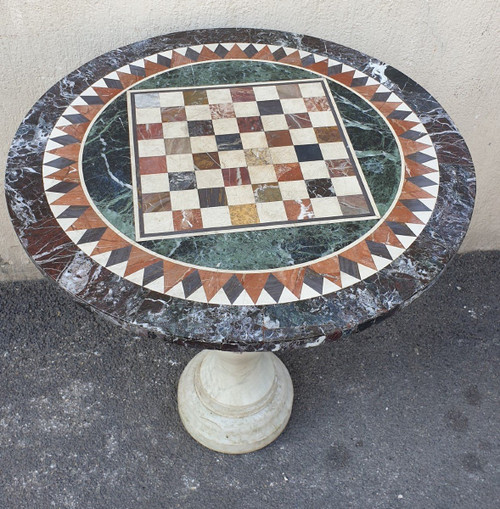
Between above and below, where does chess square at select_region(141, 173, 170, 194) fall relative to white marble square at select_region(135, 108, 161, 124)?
below

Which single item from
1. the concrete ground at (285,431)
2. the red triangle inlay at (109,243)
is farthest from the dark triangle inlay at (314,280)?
the concrete ground at (285,431)

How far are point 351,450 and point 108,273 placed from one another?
156 centimetres

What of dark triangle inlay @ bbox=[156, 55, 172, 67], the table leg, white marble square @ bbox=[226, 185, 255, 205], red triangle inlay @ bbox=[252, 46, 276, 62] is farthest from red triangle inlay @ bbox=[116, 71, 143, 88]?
the table leg

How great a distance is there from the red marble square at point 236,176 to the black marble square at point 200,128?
0.21m

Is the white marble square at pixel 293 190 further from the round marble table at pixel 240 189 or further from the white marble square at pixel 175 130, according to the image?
the white marble square at pixel 175 130

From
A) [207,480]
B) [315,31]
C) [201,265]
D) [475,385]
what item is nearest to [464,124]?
[315,31]

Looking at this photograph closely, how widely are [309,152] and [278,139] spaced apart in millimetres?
127

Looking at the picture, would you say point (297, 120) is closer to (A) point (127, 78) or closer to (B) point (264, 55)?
(B) point (264, 55)

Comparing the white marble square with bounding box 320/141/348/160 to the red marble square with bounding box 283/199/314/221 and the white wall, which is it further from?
the white wall

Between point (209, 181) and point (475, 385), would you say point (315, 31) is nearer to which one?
point (209, 181)

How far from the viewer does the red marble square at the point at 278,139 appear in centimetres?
214

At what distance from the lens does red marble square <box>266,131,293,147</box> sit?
2137 millimetres

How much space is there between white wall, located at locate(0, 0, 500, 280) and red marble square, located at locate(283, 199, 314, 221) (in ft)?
3.97

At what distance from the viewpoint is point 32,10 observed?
2.57 metres
